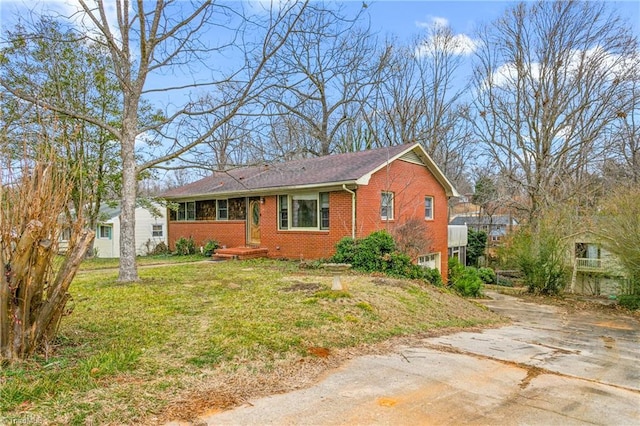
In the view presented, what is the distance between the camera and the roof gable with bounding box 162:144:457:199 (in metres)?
13.3

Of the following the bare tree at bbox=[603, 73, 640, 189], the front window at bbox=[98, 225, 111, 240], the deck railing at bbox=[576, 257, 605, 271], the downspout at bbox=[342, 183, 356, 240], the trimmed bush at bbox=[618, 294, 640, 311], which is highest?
the bare tree at bbox=[603, 73, 640, 189]

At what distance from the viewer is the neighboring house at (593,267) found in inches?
532

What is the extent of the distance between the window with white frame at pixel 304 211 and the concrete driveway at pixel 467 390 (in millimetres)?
8291

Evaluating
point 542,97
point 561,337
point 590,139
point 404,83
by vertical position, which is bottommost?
point 561,337

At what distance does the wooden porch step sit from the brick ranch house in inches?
7.9

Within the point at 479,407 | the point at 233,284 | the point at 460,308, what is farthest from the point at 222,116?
the point at 479,407

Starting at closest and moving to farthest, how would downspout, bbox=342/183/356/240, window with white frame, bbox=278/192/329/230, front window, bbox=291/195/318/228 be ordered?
downspout, bbox=342/183/356/240 → window with white frame, bbox=278/192/329/230 → front window, bbox=291/195/318/228

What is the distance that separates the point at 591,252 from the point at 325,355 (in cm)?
2084

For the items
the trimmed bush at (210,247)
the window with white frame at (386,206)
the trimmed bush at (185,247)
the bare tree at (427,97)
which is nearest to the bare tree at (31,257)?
the window with white frame at (386,206)

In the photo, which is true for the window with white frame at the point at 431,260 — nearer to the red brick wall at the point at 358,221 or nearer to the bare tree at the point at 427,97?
the red brick wall at the point at 358,221

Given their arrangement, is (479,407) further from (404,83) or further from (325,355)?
(404,83)

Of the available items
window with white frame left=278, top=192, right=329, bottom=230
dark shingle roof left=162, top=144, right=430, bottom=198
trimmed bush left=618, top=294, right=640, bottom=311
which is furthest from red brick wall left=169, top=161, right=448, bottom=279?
trimmed bush left=618, top=294, right=640, bottom=311

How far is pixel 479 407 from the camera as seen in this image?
333 cm

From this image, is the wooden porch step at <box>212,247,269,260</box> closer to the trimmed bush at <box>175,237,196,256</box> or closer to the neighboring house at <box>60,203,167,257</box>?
the trimmed bush at <box>175,237,196,256</box>
